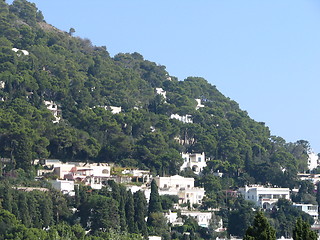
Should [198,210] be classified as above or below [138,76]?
below

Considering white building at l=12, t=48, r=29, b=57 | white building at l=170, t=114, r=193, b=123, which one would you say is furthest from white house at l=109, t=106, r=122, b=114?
white building at l=12, t=48, r=29, b=57

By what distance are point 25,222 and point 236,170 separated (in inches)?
1009

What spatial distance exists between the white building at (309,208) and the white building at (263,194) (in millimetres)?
1586

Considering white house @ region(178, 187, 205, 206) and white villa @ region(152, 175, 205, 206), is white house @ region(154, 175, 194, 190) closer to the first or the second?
white villa @ region(152, 175, 205, 206)

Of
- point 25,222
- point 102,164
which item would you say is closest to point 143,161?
point 102,164

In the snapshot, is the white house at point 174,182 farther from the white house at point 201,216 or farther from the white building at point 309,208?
the white building at point 309,208

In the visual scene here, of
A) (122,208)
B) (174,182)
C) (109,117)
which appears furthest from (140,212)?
(109,117)

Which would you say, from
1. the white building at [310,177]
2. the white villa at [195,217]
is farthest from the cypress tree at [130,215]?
the white building at [310,177]

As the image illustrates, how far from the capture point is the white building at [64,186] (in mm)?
64856

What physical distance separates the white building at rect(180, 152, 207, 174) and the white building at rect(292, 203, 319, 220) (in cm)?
756

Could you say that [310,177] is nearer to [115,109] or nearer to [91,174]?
[115,109]

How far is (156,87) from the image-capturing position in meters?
96.2

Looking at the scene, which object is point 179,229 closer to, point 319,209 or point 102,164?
point 102,164

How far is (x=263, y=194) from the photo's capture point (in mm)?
75812
